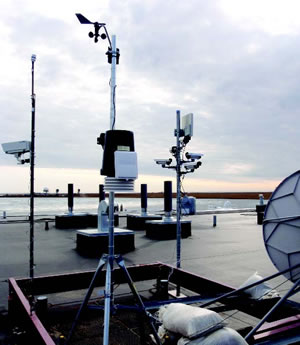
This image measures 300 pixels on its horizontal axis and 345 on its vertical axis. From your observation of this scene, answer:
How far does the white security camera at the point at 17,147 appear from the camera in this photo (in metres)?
6.75

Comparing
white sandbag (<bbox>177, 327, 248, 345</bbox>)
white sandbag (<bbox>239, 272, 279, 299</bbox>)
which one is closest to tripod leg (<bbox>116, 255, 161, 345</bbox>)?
white sandbag (<bbox>177, 327, 248, 345</bbox>)

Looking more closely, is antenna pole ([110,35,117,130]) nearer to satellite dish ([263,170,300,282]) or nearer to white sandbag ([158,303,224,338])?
white sandbag ([158,303,224,338])

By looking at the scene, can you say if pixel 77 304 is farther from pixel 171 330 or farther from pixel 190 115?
pixel 190 115

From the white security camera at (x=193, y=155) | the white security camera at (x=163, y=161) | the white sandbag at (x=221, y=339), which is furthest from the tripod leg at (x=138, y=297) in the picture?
the white security camera at (x=163, y=161)

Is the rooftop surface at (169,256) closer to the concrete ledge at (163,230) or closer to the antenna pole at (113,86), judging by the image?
the concrete ledge at (163,230)

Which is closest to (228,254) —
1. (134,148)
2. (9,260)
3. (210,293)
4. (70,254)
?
(70,254)

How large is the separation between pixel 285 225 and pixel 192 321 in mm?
2614

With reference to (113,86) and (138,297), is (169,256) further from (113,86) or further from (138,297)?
(113,86)

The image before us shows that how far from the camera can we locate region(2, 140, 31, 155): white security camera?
266 inches

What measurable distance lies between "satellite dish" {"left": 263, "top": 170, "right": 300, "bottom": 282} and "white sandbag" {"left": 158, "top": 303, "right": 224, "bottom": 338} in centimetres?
220

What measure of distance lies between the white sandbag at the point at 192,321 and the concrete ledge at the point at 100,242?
8803 mm

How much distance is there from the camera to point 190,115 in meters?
8.65

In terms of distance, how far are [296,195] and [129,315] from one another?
3.61 metres

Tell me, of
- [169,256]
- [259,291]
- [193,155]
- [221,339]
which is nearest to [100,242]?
[169,256]
